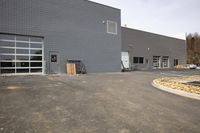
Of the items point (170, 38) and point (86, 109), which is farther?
point (170, 38)

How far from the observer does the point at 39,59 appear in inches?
677

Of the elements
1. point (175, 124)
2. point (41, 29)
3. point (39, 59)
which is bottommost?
point (175, 124)

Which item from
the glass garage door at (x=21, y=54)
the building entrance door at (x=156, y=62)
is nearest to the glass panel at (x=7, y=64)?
the glass garage door at (x=21, y=54)

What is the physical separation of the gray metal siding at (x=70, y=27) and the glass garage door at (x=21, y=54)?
561 mm

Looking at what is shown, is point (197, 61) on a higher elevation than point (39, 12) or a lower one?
lower

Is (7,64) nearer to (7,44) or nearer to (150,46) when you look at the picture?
(7,44)

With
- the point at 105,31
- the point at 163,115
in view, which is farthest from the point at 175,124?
the point at 105,31

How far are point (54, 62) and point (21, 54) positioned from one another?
3101mm

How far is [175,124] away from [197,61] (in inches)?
2043

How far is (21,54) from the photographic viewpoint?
16.1 m

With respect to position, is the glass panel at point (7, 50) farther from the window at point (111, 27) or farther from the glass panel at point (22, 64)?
the window at point (111, 27)

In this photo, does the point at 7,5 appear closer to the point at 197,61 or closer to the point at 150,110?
the point at 150,110

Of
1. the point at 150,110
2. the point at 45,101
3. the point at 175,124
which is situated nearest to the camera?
the point at 175,124

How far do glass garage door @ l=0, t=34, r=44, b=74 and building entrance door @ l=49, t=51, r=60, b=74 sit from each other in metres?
0.85
